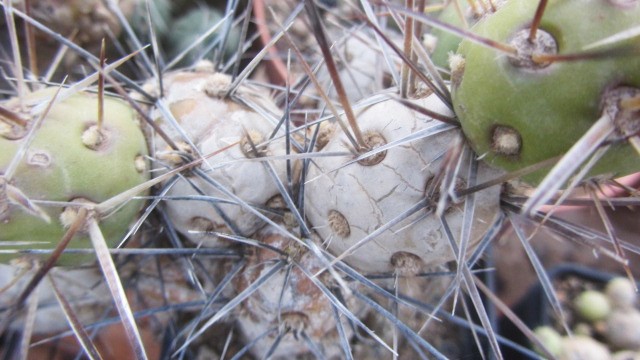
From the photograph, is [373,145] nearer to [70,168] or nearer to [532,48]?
[532,48]

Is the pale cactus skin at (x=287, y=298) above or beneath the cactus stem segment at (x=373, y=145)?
beneath

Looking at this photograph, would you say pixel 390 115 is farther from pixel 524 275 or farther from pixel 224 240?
pixel 524 275

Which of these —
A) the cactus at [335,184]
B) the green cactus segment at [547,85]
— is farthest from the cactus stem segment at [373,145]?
the green cactus segment at [547,85]

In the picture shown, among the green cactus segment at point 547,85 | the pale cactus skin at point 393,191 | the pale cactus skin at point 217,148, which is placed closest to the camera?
the green cactus segment at point 547,85

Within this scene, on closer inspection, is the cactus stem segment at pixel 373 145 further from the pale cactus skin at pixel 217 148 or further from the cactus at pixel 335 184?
the pale cactus skin at pixel 217 148

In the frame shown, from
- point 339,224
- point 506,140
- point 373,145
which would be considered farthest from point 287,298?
point 506,140

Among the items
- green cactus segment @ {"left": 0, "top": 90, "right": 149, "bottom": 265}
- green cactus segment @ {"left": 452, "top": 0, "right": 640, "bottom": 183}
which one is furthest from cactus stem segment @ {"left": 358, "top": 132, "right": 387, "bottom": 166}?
green cactus segment @ {"left": 0, "top": 90, "right": 149, "bottom": 265}

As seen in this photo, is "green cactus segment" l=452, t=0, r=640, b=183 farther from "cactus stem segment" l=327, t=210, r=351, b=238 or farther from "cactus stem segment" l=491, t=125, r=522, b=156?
"cactus stem segment" l=327, t=210, r=351, b=238

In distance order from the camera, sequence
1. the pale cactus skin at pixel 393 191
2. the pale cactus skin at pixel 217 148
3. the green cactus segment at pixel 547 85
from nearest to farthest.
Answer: the green cactus segment at pixel 547 85, the pale cactus skin at pixel 393 191, the pale cactus skin at pixel 217 148
